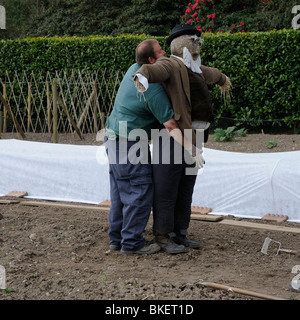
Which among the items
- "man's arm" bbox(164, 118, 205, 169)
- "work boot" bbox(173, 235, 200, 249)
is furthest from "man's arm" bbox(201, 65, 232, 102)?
"work boot" bbox(173, 235, 200, 249)

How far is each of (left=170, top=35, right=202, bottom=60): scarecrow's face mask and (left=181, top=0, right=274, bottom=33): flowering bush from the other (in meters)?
8.59

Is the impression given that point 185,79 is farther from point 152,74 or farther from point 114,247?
point 114,247

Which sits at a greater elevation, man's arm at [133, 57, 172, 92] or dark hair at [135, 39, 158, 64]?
dark hair at [135, 39, 158, 64]

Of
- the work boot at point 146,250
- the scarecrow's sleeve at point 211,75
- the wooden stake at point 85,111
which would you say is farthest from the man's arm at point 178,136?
the wooden stake at point 85,111

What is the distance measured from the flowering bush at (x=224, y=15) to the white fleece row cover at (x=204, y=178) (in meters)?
7.09

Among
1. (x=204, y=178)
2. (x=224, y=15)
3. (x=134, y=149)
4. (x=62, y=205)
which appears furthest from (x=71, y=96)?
(x=134, y=149)

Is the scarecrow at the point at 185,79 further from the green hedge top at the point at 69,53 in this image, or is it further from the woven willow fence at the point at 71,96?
the green hedge top at the point at 69,53

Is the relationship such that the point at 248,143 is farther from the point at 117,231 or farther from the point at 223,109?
the point at 117,231

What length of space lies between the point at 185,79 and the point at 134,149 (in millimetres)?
606

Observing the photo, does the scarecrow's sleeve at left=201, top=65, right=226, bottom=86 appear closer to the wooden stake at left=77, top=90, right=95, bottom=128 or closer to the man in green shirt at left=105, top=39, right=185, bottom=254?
the man in green shirt at left=105, top=39, right=185, bottom=254

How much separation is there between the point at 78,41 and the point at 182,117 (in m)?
7.67

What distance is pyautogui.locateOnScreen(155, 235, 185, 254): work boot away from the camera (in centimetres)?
388

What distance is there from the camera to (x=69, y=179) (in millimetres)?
5930
